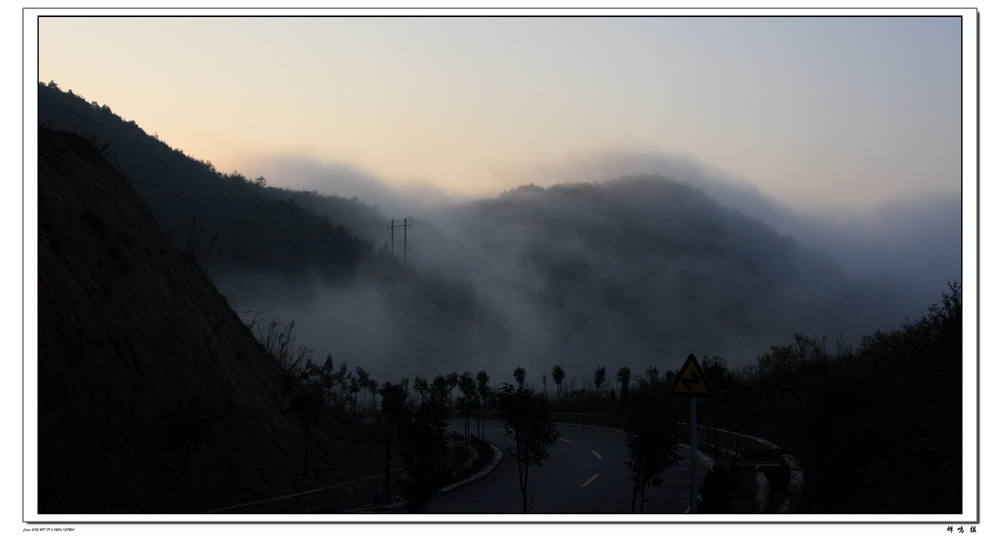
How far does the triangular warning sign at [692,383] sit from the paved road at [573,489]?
561 cm

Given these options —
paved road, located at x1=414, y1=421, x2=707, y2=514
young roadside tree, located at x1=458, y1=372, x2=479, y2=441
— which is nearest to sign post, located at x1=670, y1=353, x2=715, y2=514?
paved road, located at x1=414, y1=421, x2=707, y2=514

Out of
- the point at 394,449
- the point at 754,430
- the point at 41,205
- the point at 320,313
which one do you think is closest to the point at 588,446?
the point at 754,430

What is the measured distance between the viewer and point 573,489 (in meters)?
19.7

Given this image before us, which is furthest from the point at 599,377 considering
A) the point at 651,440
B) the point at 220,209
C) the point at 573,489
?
the point at 220,209

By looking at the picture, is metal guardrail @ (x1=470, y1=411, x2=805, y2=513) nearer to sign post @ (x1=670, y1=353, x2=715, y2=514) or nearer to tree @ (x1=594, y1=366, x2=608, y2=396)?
sign post @ (x1=670, y1=353, x2=715, y2=514)

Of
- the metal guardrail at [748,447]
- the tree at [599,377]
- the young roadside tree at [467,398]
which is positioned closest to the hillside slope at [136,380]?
the metal guardrail at [748,447]

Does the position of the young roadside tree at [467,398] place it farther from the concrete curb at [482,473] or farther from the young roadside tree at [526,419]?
the young roadside tree at [526,419]

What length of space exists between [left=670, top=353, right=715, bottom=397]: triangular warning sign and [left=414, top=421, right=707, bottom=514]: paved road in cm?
561

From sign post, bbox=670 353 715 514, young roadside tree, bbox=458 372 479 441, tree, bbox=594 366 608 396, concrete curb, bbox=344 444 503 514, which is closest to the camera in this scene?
sign post, bbox=670 353 715 514

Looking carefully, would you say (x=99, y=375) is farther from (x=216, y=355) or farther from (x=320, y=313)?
(x=320, y=313)

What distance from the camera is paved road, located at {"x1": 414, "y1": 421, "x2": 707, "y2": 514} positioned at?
1662 cm

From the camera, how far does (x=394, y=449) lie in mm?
25656

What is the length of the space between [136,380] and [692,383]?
12.9m
